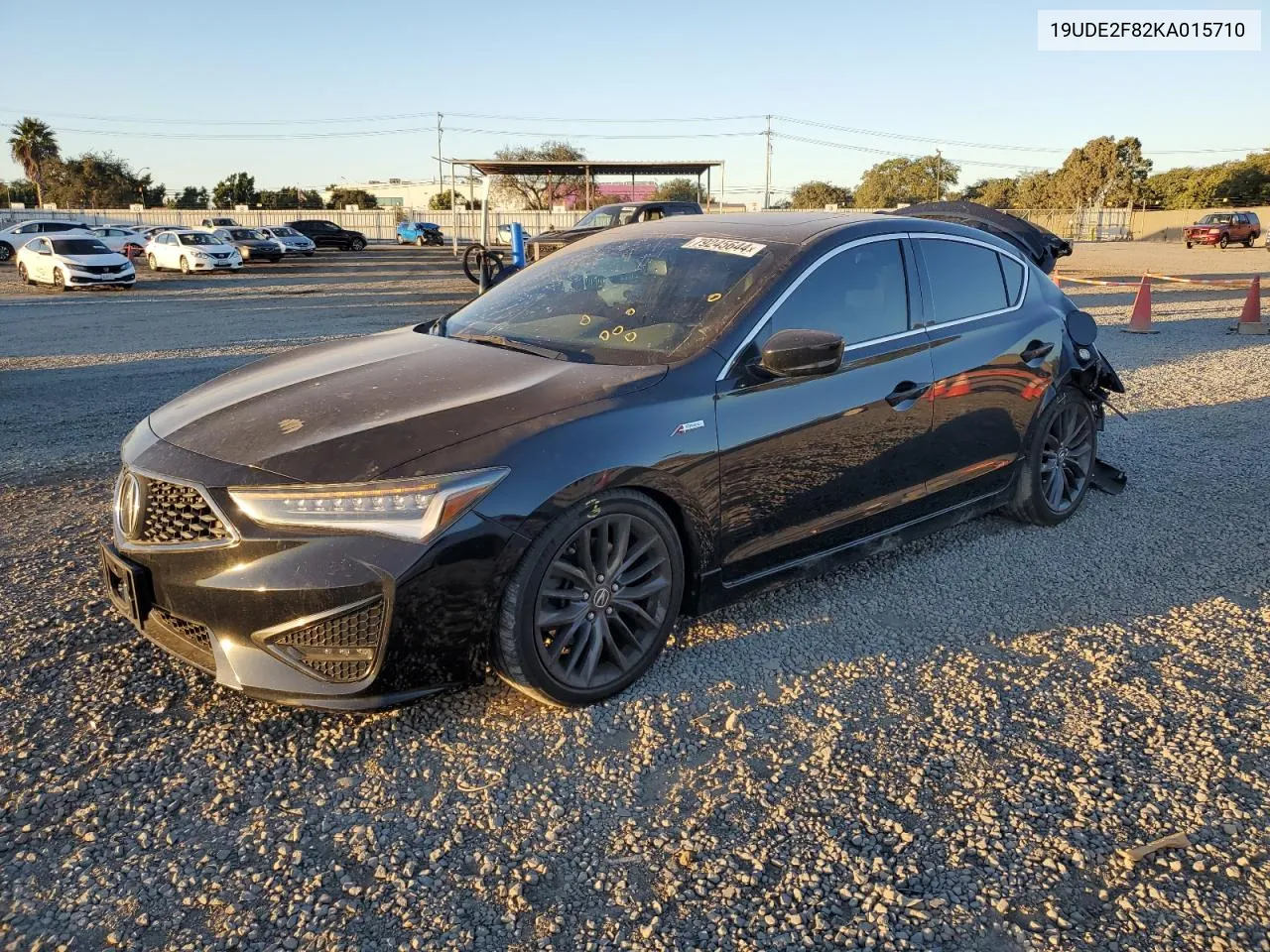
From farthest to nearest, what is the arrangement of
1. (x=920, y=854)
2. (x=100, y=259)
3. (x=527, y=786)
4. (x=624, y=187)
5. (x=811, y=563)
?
(x=624, y=187) < (x=100, y=259) < (x=811, y=563) < (x=527, y=786) < (x=920, y=854)

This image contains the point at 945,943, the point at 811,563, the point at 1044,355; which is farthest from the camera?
the point at 1044,355

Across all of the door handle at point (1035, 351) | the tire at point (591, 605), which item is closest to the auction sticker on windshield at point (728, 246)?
the tire at point (591, 605)

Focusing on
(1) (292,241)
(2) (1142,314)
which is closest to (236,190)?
(1) (292,241)

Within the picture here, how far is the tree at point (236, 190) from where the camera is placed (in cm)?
8250

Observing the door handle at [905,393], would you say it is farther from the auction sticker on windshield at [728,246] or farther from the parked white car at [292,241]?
the parked white car at [292,241]

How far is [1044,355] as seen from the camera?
477cm

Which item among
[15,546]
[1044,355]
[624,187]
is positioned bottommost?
[15,546]

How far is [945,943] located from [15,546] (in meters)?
4.43

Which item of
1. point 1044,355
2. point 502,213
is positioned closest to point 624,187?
point 502,213

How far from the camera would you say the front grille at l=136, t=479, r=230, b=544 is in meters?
2.79

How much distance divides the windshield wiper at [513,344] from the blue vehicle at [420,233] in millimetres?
54248

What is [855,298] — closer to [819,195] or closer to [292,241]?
[292,241]

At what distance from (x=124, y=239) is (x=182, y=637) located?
120 ft

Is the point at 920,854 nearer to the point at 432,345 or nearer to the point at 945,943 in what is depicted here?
the point at 945,943
